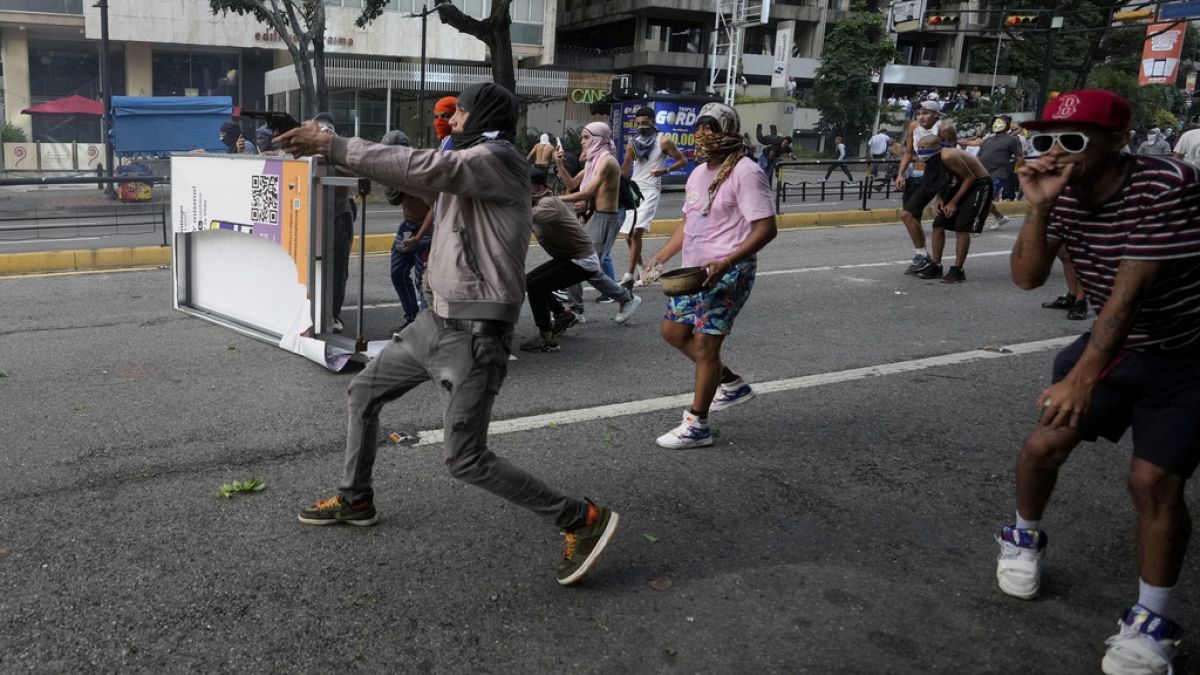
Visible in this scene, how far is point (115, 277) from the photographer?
9.75 metres

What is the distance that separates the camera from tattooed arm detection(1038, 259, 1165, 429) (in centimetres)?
280

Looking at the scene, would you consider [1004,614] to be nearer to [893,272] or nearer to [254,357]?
[254,357]

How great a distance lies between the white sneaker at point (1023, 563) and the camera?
3389 millimetres

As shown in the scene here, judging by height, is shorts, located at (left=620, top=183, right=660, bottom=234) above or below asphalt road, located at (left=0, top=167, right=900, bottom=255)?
above

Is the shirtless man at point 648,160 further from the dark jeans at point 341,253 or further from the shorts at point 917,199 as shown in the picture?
the dark jeans at point 341,253

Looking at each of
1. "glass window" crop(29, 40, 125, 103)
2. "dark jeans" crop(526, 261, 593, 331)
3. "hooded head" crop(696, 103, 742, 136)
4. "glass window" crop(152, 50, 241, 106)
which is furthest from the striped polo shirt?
"glass window" crop(29, 40, 125, 103)

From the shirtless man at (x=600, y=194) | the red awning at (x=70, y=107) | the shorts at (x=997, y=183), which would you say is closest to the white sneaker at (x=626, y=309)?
the shirtless man at (x=600, y=194)

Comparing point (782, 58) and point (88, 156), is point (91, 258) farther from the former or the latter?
point (782, 58)

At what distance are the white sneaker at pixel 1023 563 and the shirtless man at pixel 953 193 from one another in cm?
740

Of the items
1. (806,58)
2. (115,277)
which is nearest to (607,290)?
(115,277)

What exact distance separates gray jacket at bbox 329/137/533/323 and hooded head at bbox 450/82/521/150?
75 millimetres

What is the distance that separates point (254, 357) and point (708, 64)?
48604mm

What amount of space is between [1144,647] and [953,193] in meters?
8.37

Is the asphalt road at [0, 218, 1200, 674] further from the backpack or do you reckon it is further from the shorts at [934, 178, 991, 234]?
the shorts at [934, 178, 991, 234]
